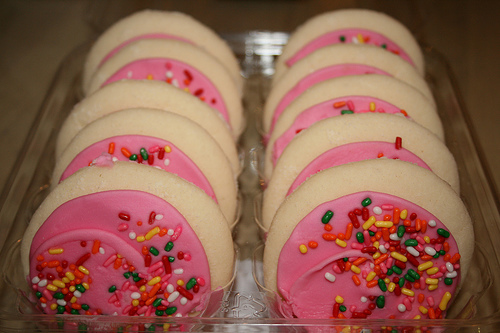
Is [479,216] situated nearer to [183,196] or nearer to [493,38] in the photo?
[183,196]

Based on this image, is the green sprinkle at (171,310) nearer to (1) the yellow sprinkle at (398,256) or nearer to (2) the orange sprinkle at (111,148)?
(2) the orange sprinkle at (111,148)

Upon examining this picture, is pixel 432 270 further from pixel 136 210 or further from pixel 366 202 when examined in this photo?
pixel 136 210

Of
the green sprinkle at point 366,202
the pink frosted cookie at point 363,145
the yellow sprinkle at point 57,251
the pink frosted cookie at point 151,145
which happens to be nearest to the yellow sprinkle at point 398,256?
the green sprinkle at point 366,202

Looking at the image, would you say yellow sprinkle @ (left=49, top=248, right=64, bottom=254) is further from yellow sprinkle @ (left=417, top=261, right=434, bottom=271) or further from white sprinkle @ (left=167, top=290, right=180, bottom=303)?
yellow sprinkle @ (left=417, top=261, right=434, bottom=271)

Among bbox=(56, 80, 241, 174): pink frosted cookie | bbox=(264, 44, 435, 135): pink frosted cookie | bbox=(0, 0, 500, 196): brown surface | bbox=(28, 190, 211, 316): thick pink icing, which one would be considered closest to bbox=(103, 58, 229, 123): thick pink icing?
bbox=(56, 80, 241, 174): pink frosted cookie

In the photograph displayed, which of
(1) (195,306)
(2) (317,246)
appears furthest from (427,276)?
(1) (195,306)

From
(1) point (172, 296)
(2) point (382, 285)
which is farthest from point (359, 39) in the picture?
(1) point (172, 296)
